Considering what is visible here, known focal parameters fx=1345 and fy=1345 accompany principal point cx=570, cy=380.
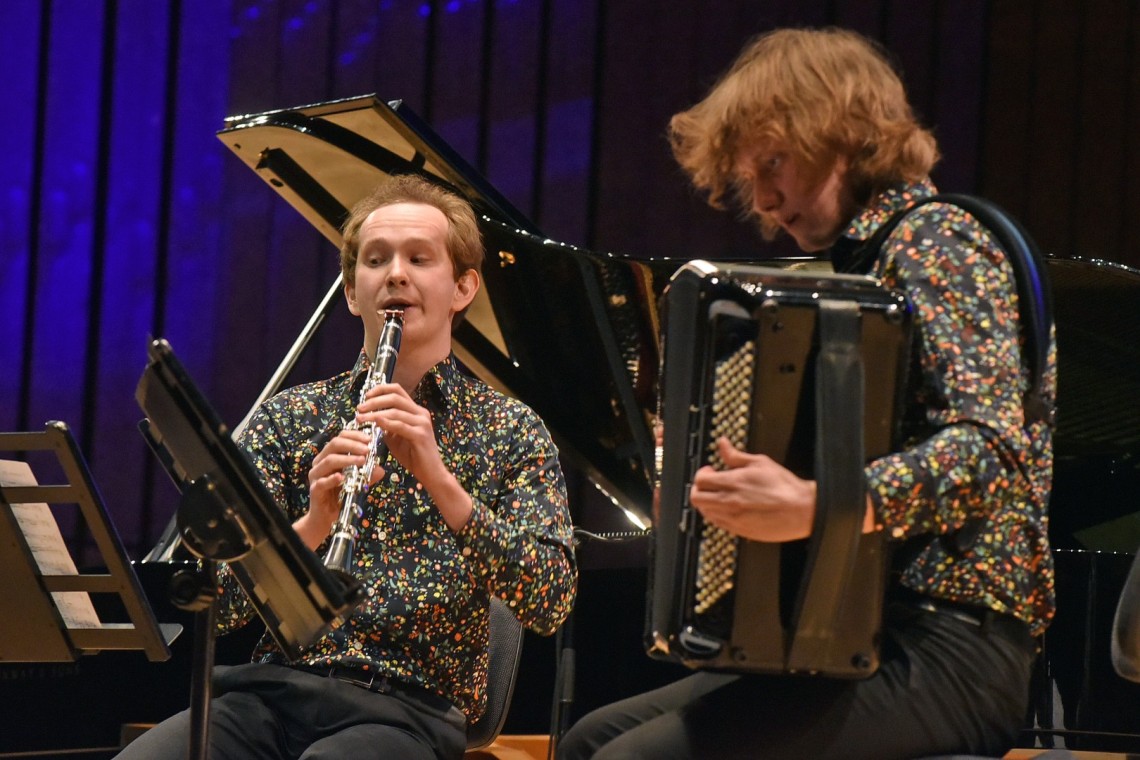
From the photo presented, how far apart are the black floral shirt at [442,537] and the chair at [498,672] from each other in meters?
0.10

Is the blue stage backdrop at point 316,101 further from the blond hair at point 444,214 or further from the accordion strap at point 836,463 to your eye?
the accordion strap at point 836,463

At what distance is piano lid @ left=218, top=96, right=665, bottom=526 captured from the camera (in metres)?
2.74

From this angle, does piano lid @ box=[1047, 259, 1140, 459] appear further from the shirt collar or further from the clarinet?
the clarinet

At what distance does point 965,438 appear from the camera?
4.89ft

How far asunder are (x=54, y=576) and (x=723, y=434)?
3.32 feet

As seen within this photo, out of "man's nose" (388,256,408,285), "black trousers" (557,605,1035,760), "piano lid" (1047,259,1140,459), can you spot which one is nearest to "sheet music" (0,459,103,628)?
"man's nose" (388,256,408,285)

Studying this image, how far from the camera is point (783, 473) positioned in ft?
4.82

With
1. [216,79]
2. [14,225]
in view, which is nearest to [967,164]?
[216,79]

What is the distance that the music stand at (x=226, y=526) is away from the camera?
148cm

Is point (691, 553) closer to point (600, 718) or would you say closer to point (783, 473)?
point (783, 473)

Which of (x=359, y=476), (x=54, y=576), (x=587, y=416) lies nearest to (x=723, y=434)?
(x=359, y=476)

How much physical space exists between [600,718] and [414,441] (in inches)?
17.9

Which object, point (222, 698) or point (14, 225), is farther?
point (14, 225)

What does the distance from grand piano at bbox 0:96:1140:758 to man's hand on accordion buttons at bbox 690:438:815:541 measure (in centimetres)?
129
